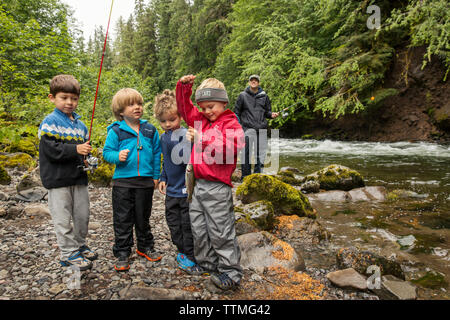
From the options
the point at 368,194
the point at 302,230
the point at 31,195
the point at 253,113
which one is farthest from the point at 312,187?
the point at 31,195

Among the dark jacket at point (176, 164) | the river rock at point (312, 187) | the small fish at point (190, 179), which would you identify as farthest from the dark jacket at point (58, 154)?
the river rock at point (312, 187)

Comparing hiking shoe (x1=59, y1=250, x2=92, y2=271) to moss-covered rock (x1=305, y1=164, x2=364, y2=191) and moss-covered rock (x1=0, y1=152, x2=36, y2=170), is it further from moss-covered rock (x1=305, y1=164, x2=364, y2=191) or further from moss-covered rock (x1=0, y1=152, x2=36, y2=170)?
moss-covered rock (x1=0, y1=152, x2=36, y2=170)

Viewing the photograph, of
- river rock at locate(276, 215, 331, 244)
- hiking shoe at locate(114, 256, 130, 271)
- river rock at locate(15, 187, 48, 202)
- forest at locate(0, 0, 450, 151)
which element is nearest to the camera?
hiking shoe at locate(114, 256, 130, 271)

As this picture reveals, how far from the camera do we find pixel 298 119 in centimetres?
1855

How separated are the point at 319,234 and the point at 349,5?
12421 millimetres

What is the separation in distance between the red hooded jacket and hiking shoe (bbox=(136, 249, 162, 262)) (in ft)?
3.90

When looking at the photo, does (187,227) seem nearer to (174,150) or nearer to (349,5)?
(174,150)

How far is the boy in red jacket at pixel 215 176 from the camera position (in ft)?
8.70

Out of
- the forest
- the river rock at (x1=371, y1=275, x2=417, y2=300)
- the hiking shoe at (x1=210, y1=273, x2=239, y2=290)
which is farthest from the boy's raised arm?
the forest

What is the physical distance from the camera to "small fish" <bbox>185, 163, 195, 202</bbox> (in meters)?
2.78

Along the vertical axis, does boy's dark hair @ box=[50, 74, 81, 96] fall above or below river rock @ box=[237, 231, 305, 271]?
above

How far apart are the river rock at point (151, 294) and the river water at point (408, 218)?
1907mm

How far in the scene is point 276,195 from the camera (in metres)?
4.89

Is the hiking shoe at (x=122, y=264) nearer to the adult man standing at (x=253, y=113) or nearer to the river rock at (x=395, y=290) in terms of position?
the river rock at (x=395, y=290)
